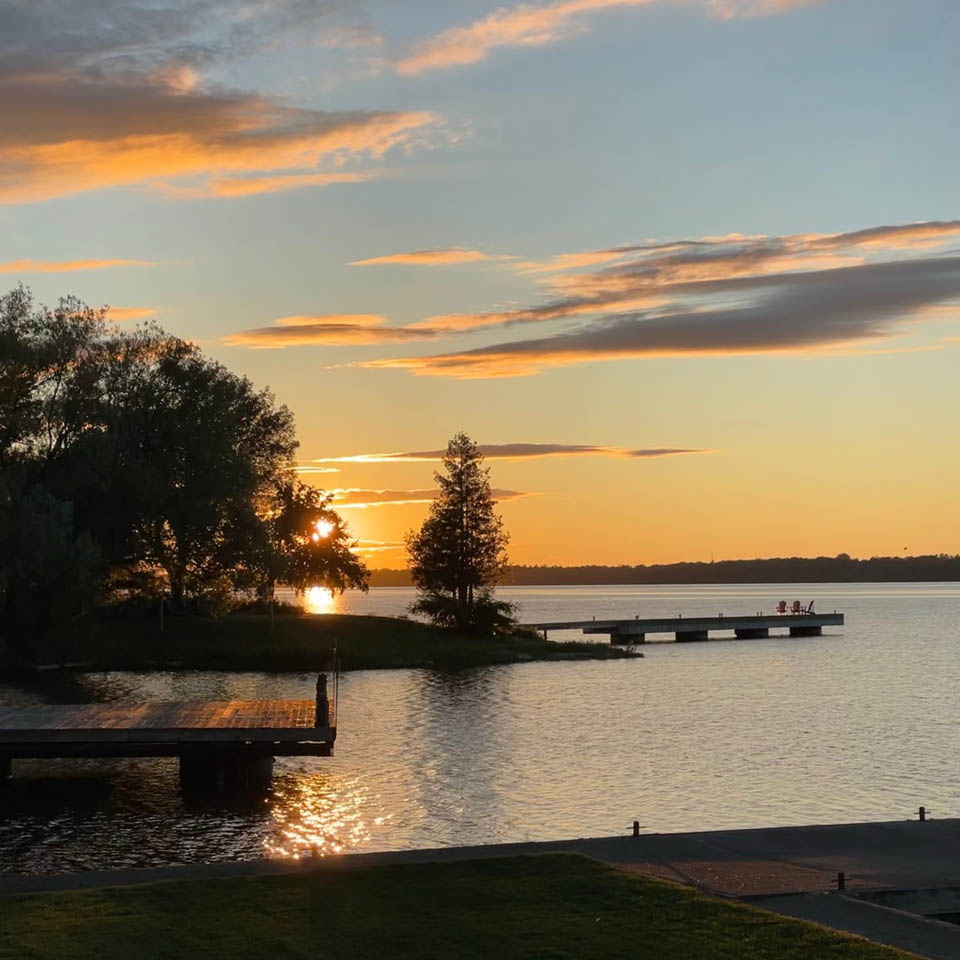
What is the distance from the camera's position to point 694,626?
5517 inches

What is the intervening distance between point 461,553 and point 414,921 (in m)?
99.0

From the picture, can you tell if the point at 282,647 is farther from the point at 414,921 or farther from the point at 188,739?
the point at 414,921

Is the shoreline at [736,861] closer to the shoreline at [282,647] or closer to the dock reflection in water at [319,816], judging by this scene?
the dock reflection in water at [319,816]

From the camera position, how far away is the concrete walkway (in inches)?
Result: 693

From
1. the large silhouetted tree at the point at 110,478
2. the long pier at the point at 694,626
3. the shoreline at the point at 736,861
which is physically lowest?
the shoreline at the point at 736,861

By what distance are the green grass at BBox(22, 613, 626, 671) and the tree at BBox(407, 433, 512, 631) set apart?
3.18 meters

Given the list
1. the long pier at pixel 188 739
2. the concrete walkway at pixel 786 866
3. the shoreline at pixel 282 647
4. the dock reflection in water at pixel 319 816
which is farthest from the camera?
the shoreline at pixel 282 647

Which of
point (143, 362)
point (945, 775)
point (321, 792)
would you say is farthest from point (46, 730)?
point (143, 362)

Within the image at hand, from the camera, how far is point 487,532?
389 feet

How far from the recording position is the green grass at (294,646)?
83188mm

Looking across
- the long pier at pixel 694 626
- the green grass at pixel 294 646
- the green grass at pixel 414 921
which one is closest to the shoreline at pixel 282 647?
the green grass at pixel 294 646

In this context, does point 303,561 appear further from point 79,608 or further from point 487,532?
point 79,608

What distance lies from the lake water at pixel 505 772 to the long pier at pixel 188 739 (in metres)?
1.20

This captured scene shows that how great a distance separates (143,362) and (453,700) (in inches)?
977
